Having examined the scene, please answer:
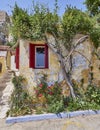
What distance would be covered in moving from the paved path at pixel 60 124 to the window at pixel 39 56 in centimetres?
371

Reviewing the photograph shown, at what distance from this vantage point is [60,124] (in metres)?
10.1

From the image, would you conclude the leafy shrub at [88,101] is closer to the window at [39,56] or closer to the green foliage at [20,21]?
the window at [39,56]

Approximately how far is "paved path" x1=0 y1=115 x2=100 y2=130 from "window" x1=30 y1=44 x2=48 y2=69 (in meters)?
3.71

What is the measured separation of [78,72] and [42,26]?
3567mm

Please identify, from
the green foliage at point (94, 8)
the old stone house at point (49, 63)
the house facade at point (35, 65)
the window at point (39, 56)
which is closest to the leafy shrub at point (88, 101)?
the old stone house at point (49, 63)

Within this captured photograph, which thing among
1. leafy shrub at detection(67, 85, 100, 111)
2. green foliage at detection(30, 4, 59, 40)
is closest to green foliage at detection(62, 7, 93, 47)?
green foliage at detection(30, 4, 59, 40)

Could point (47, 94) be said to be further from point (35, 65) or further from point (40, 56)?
point (40, 56)

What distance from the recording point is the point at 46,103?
40.5 ft

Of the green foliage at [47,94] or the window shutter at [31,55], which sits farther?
the window shutter at [31,55]

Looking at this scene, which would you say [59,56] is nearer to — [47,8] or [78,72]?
[78,72]

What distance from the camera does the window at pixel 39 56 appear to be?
12.9m

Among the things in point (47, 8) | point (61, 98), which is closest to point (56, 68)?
point (61, 98)

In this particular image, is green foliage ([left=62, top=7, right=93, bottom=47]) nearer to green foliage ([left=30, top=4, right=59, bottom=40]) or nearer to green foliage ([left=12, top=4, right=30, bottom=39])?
green foliage ([left=30, top=4, right=59, bottom=40])

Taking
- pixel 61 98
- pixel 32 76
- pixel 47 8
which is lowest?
pixel 61 98
